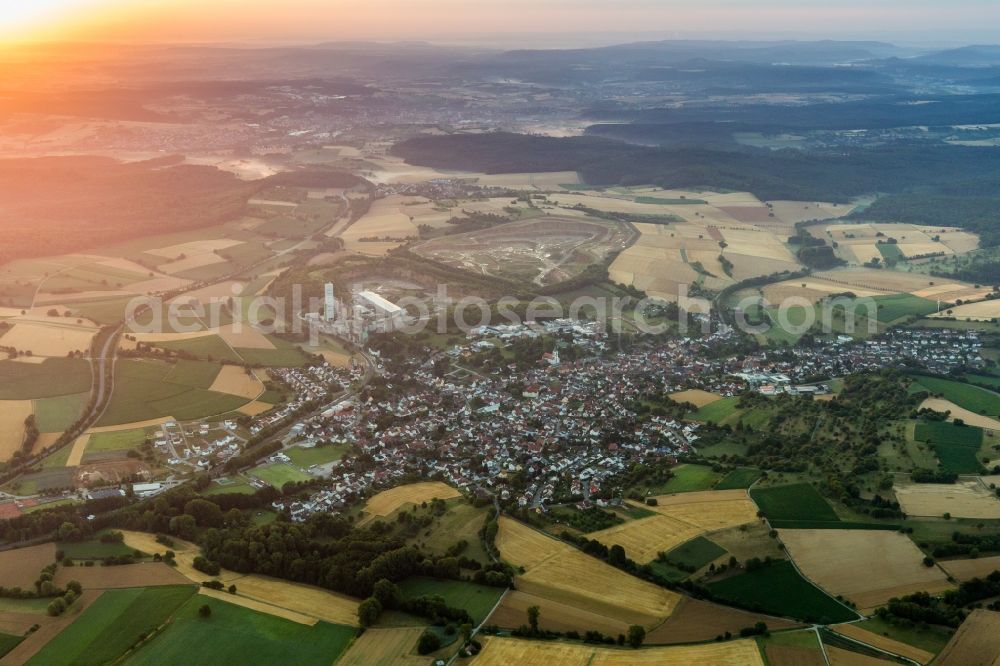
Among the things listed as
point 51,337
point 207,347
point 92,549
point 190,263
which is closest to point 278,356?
point 207,347

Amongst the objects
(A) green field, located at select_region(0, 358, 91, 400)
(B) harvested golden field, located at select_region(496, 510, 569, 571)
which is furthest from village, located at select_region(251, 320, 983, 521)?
(A) green field, located at select_region(0, 358, 91, 400)

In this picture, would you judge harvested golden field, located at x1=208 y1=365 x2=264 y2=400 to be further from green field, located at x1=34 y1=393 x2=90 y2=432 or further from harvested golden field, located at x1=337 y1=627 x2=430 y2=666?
harvested golden field, located at x1=337 y1=627 x2=430 y2=666

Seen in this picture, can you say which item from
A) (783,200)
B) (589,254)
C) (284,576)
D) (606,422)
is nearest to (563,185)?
(783,200)

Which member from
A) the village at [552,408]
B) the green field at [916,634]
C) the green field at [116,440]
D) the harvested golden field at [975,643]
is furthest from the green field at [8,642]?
the harvested golden field at [975,643]

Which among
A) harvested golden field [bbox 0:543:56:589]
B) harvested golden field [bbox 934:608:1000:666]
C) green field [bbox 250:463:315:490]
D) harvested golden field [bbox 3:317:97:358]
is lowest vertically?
harvested golden field [bbox 0:543:56:589]

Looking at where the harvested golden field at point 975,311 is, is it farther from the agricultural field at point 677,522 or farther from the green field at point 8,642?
the green field at point 8,642

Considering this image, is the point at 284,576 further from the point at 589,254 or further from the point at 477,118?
the point at 477,118

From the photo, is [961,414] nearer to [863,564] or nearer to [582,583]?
[863,564]
